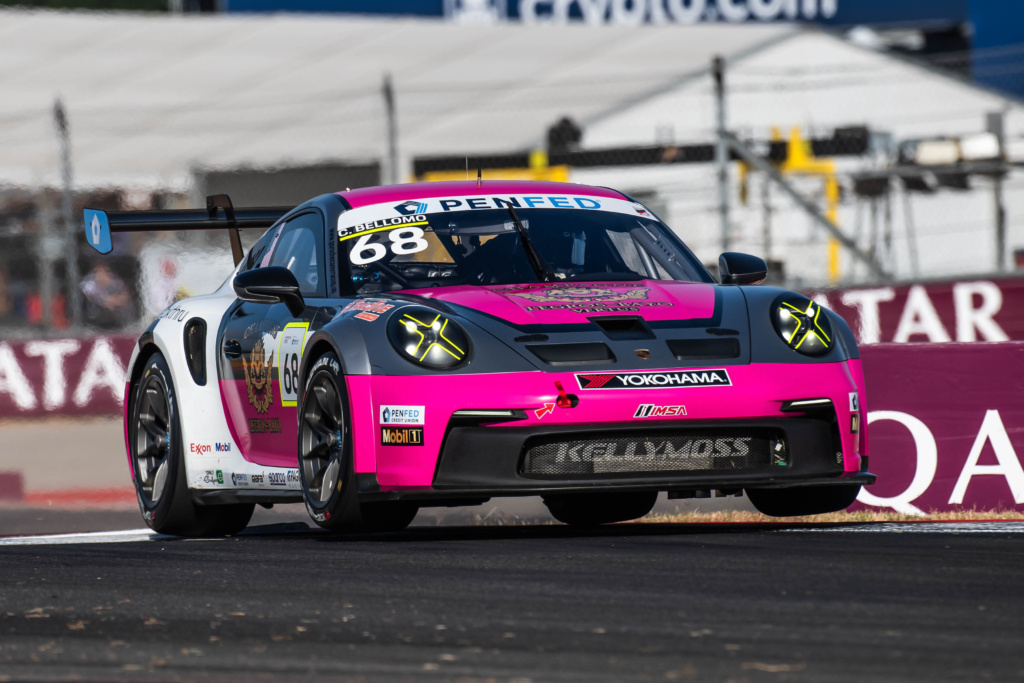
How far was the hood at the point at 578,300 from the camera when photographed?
6227 millimetres

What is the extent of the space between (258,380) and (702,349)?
1.84 m

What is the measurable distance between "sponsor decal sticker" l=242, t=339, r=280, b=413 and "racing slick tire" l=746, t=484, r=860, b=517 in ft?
5.97

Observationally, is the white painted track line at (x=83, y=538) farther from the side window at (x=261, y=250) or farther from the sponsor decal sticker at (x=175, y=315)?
the side window at (x=261, y=250)

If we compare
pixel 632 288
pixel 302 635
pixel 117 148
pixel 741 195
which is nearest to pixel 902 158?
pixel 741 195

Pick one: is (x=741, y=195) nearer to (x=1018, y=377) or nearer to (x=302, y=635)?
(x=1018, y=377)

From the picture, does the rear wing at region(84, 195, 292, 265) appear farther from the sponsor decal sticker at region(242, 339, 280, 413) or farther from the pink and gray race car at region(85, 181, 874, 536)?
the sponsor decal sticker at region(242, 339, 280, 413)

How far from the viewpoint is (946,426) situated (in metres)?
7.91

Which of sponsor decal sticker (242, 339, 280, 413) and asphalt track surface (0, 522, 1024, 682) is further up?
sponsor decal sticker (242, 339, 280, 413)

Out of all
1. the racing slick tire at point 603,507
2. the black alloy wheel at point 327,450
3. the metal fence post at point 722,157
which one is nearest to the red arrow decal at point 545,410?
the black alloy wheel at point 327,450

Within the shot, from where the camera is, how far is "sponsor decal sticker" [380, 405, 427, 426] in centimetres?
603

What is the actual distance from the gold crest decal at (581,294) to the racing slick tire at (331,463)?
0.70 meters

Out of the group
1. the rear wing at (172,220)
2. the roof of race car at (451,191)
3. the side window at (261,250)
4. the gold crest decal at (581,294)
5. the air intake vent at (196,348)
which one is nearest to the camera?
the gold crest decal at (581,294)

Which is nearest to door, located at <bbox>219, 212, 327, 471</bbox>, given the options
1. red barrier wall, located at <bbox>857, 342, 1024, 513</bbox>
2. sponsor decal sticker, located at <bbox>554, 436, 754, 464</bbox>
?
sponsor decal sticker, located at <bbox>554, 436, 754, 464</bbox>

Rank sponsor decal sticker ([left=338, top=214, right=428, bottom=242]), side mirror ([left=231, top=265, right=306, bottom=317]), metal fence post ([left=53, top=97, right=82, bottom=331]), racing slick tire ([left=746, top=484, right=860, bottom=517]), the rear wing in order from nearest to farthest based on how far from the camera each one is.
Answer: racing slick tire ([left=746, top=484, right=860, bottom=517])
side mirror ([left=231, top=265, right=306, bottom=317])
sponsor decal sticker ([left=338, top=214, right=428, bottom=242])
the rear wing
metal fence post ([left=53, top=97, right=82, bottom=331])
